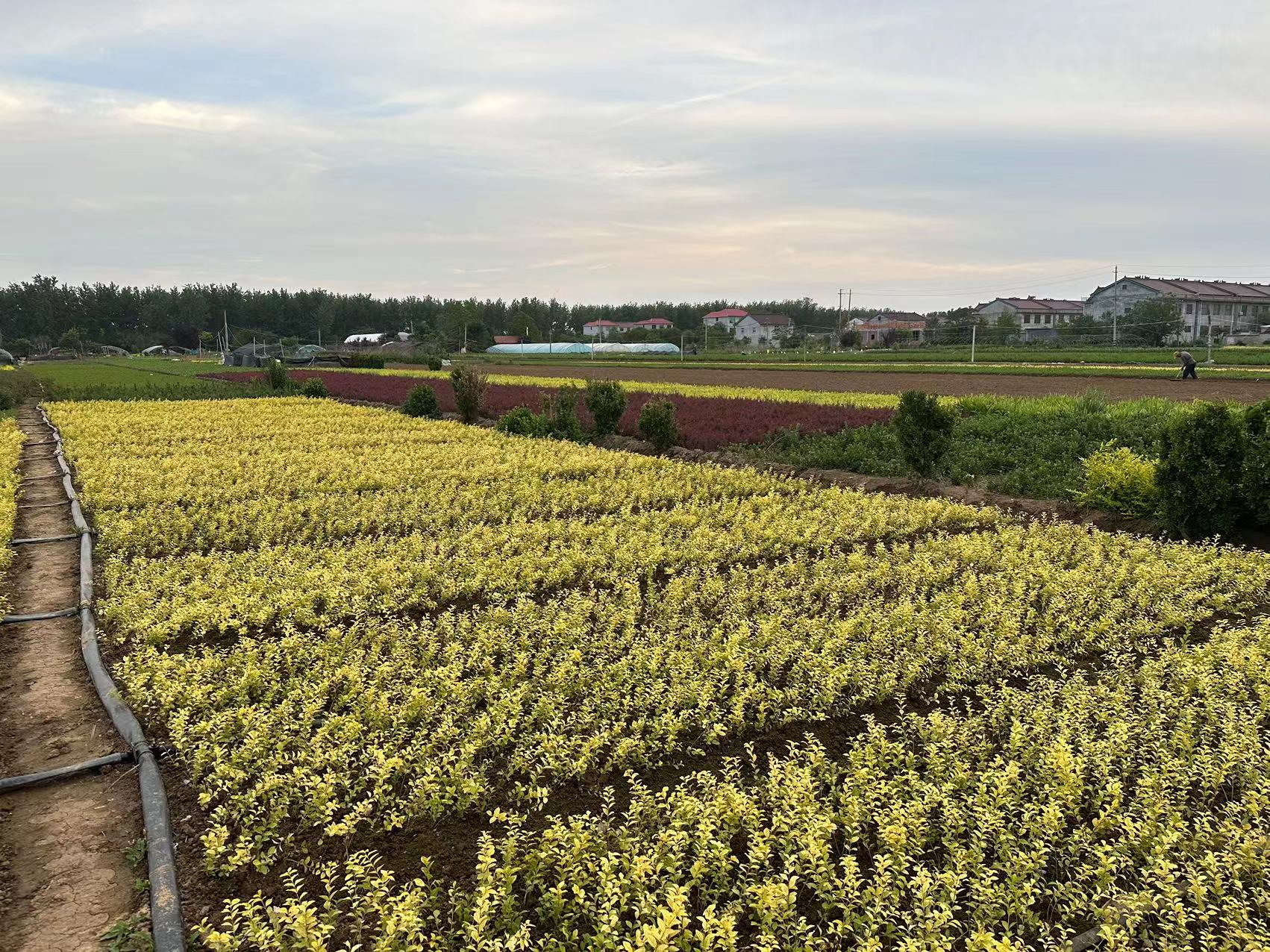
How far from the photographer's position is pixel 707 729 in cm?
511

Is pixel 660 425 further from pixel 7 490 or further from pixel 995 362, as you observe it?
pixel 995 362

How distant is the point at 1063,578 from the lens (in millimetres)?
8117

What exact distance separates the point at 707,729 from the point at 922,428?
10.2 meters

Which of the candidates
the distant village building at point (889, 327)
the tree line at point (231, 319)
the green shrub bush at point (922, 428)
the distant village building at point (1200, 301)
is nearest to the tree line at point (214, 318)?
the tree line at point (231, 319)

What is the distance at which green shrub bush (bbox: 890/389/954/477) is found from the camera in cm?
1378

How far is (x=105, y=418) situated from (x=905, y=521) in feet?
71.6

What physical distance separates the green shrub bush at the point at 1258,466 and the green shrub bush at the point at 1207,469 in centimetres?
7

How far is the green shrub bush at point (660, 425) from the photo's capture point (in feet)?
58.6

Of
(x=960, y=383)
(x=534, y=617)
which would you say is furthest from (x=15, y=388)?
(x=960, y=383)

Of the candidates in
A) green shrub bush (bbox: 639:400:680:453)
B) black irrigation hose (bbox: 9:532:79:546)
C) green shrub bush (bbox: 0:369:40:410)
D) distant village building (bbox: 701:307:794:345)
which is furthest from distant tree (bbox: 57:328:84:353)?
black irrigation hose (bbox: 9:532:79:546)

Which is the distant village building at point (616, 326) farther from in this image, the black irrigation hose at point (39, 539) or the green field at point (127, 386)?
the black irrigation hose at point (39, 539)

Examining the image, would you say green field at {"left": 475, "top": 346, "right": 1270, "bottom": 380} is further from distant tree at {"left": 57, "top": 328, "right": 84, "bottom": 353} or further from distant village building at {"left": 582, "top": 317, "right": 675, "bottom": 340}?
distant village building at {"left": 582, "top": 317, "right": 675, "bottom": 340}

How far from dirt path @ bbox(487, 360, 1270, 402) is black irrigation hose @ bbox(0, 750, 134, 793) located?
2693 cm

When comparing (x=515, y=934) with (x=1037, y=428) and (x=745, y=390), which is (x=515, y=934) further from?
(x=745, y=390)
